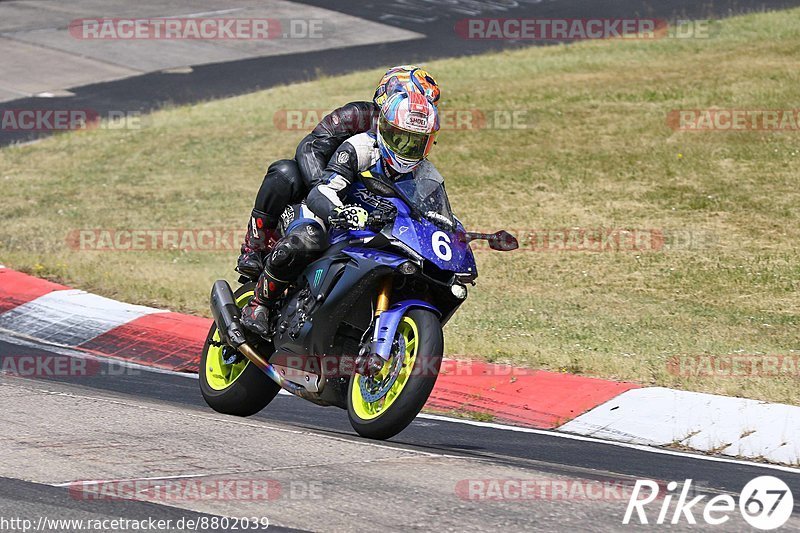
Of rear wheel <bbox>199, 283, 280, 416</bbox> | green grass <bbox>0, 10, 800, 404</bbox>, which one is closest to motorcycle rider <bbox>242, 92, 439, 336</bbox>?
rear wheel <bbox>199, 283, 280, 416</bbox>

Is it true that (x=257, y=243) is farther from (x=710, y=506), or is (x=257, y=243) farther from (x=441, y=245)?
(x=710, y=506)

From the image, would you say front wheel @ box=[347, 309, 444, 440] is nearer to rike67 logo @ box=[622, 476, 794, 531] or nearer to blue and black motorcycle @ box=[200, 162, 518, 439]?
blue and black motorcycle @ box=[200, 162, 518, 439]

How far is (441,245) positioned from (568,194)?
31.0ft

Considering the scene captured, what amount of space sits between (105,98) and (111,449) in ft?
55.2

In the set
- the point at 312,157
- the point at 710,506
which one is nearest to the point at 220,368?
the point at 312,157

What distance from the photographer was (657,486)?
6520 mm

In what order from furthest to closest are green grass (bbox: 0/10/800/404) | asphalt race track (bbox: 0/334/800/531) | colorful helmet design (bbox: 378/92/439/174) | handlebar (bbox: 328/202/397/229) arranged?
1. green grass (bbox: 0/10/800/404)
2. colorful helmet design (bbox: 378/92/439/174)
3. handlebar (bbox: 328/202/397/229)
4. asphalt race track (bbox: 0/334/800/531)

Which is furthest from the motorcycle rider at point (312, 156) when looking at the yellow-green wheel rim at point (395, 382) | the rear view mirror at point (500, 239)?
the yellow-green wheel rim at point (395, 382)

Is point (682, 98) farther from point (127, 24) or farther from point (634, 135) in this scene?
point (127, 24)

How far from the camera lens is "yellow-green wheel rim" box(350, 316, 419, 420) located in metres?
6.96

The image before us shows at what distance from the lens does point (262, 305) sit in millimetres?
8039

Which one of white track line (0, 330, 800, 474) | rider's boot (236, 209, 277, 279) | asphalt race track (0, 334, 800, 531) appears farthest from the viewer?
rider's boot (236, 209, 277, 279)

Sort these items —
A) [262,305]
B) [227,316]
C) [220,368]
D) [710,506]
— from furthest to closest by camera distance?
[220,368], [227,316], [262,305], [710,506]

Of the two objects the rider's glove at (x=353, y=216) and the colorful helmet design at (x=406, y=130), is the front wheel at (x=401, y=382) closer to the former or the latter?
the rider's glove at (x=353, y=216)
